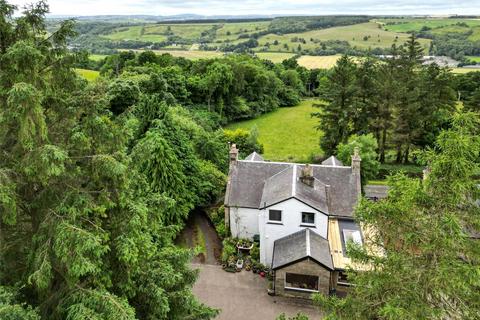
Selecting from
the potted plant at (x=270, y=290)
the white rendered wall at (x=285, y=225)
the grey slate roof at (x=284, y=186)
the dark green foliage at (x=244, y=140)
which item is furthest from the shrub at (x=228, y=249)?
the dark green foliage at (x=244, y=140)

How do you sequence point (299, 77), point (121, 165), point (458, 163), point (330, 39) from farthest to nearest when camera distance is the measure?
point (330, 39)
point (299, 77)
point (121, 165)
point (458, 163)

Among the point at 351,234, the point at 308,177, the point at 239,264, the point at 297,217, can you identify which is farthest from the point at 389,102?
the point at 239,264

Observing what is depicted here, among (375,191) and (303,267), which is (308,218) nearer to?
(303,267)

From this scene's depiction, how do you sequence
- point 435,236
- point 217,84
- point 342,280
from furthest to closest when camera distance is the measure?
1. point 217,84
2. point 342,280
3. point 435,236

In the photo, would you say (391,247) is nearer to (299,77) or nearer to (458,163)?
(458,163)

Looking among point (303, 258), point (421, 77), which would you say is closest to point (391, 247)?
point (303, 258)

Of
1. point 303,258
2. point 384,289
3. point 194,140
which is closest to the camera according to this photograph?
point 384,289

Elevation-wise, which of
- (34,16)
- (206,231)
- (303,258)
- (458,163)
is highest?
(34,16)
